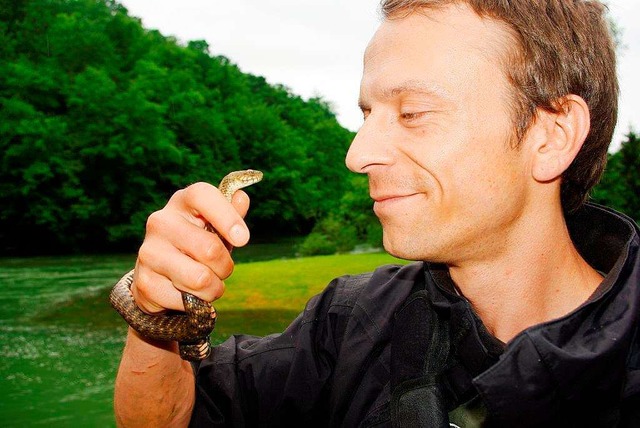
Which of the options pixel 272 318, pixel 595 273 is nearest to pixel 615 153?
pixel 272 318

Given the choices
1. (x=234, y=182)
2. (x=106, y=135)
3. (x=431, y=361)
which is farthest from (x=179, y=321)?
(x=106, y=135)

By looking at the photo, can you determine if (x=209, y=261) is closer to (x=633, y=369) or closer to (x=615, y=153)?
(x=633, y=369)

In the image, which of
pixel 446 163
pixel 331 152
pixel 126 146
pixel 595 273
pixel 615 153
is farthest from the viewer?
pixel 331 152

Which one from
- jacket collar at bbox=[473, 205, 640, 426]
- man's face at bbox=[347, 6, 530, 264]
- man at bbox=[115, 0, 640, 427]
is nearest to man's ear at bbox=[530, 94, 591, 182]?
man at bbox=[115, 0, 640, 427]

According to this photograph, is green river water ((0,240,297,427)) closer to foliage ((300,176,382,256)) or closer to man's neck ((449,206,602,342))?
man's neck ((449,206,602,342))

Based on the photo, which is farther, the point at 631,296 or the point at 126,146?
the point at 126,146
